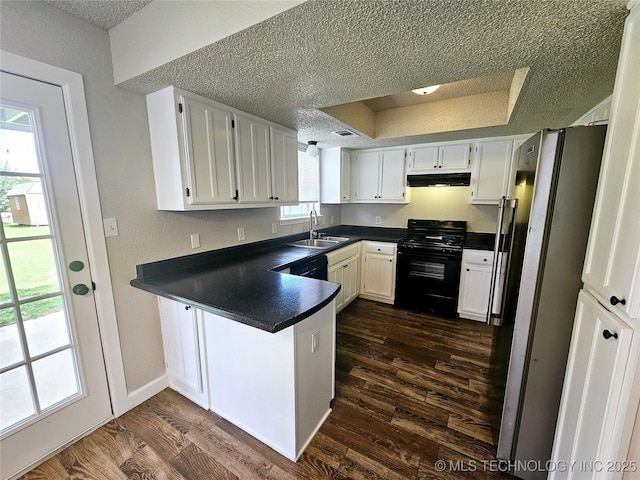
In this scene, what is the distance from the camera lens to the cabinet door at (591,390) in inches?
33.0

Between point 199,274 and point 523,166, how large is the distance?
2249mm

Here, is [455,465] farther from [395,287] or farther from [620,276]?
[395,287]

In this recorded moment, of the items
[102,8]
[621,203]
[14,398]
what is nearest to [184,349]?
[14,398]

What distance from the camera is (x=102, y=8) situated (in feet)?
4.62

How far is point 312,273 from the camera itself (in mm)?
2596

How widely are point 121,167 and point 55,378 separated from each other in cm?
135

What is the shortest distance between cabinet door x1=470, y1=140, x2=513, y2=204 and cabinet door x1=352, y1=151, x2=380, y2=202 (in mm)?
1241

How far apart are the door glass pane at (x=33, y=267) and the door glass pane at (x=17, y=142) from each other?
39 centimetres

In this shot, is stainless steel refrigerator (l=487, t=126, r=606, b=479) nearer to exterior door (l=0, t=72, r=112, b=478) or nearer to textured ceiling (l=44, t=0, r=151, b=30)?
textured ceiling (l=44, t=0, r=151, b=30)

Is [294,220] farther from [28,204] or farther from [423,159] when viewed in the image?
[28,204]

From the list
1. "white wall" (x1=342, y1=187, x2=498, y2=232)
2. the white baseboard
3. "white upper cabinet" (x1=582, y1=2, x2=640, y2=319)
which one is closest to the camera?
"white upper cabinet" (x1=582, y1=2, x2=640, y2=319)

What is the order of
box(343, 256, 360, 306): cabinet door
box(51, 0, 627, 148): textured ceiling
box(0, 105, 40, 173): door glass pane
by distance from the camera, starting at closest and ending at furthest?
box(51, 0, 627, 148): textured ceiling < box(0, 105, 40, 173): door glass pane < box(343, 256, 360, 306): cabinet door

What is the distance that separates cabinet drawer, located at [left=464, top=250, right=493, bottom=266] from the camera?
2.99 m

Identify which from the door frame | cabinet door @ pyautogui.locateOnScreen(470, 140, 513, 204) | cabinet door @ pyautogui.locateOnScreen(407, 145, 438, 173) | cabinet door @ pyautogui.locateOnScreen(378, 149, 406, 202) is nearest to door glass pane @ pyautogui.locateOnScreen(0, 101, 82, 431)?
the door frame
